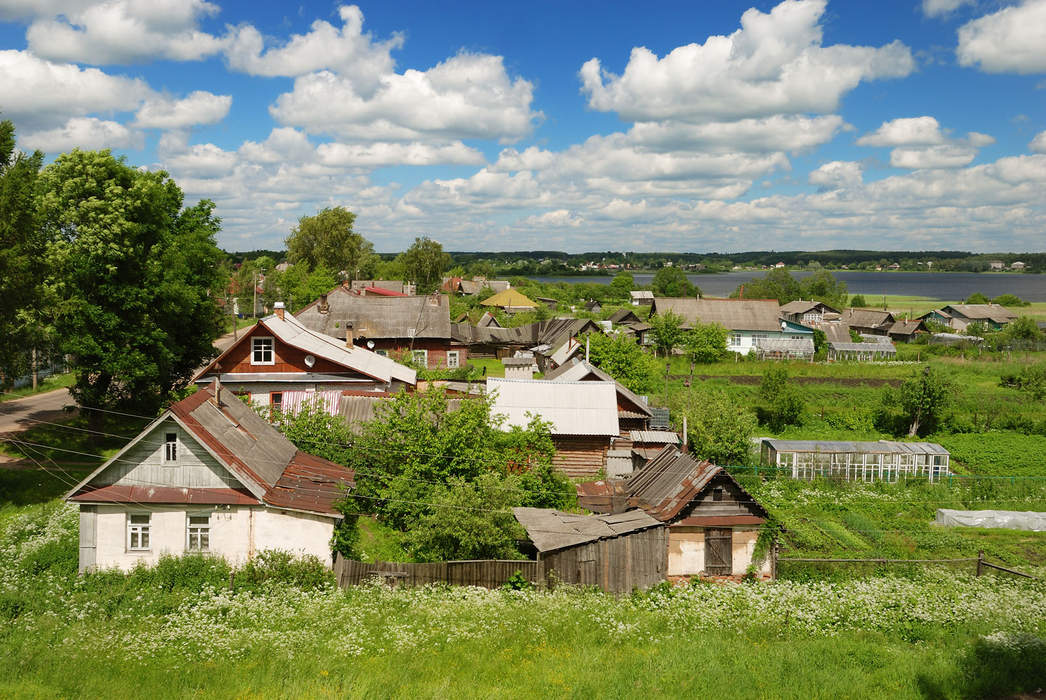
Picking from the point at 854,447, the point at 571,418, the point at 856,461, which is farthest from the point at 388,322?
the point at 856,461

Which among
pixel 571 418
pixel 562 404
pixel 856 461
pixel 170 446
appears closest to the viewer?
pixel 170 446

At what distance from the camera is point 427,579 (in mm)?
17625

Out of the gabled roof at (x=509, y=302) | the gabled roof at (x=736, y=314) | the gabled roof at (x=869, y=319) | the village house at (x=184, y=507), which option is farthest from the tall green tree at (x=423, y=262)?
the village house at (x=184, y=507)

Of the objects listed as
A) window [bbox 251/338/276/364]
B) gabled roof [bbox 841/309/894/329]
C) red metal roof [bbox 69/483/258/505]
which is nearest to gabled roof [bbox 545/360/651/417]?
window [bbox 251/338/276/364]

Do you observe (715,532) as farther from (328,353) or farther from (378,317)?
(378,317)

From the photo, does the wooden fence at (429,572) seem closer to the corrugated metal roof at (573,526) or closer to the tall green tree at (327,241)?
the corrugated metal roof at (573,526)

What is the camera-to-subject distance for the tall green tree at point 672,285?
144837 mm

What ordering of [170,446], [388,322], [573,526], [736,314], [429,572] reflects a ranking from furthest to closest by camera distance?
[736,314]
[388,322]
[573,526]
[170,446]
[429,572]

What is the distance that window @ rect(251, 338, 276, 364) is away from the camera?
3228 centimetres

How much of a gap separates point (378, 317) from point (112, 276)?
71.6ft

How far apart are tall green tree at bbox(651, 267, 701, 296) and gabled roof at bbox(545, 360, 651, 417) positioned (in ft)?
353

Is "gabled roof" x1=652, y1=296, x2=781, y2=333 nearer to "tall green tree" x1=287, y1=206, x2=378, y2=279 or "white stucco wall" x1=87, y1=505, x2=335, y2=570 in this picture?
"tall green tree" x1=287, y1=206, x2=378, y2=279

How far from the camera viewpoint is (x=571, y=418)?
28547 mm

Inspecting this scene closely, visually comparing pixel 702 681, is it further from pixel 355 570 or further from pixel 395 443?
pixel 395 443
